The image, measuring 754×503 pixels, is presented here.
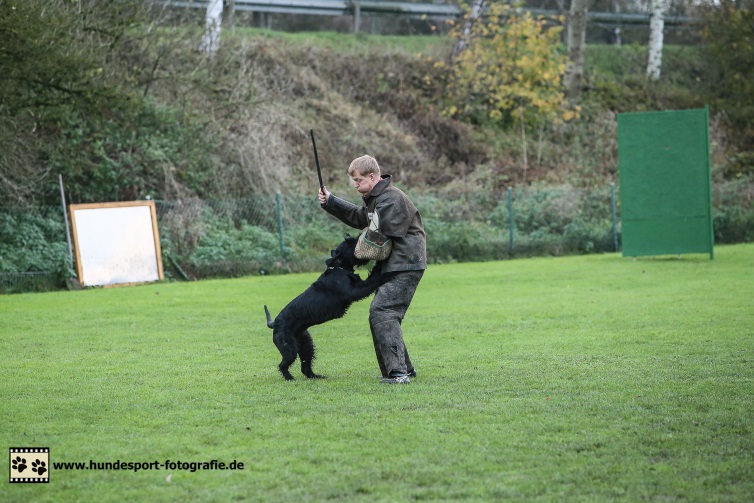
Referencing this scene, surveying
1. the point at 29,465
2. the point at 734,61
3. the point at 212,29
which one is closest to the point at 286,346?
the point at 29,465

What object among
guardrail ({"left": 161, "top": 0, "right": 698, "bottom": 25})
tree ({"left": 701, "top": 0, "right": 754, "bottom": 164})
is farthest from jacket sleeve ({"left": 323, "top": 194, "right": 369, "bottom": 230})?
tree ({"left": 701, "top": 0, "right": 754, "bottom": 164})

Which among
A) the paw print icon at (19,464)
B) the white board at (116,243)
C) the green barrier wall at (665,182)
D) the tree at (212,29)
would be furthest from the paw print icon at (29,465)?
the tree at (212,29)

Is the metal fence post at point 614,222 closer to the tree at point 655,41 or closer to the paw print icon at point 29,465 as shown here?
the tree at point 655,41

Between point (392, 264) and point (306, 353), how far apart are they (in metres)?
1.05

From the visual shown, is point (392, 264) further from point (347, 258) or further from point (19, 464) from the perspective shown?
point (19, 464)

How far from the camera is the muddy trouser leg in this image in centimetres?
772

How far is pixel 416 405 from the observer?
6.85 meters

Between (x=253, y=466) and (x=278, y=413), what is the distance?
1.43 metres

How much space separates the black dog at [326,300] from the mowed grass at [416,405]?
1.27 ft

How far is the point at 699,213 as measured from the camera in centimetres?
2039

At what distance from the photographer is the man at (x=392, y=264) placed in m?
7.71

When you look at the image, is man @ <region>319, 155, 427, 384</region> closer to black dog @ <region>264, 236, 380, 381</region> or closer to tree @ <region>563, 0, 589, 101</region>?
black dog @ <region>264, 236, 380, 381</region>

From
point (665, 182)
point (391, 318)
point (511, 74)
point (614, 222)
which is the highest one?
point (511, 74)

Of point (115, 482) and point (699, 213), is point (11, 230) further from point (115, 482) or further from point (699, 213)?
point (115, 482)
